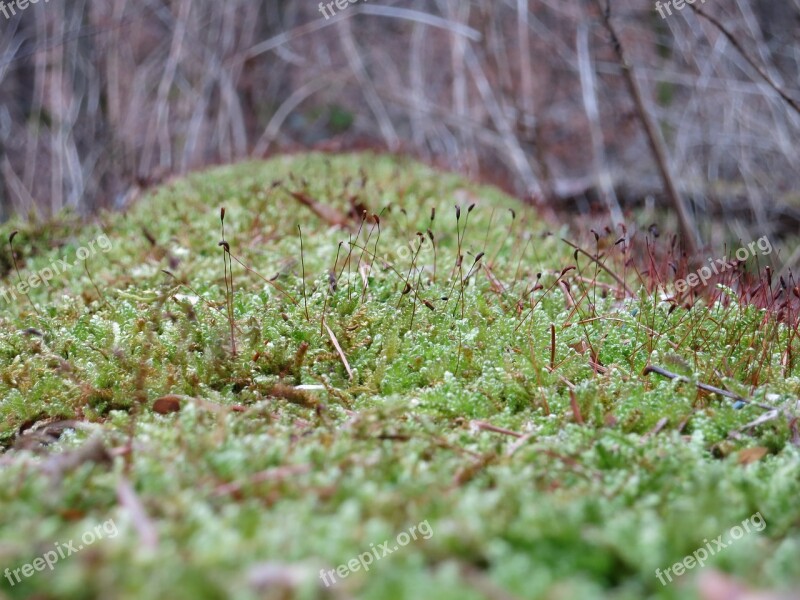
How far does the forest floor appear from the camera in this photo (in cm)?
94

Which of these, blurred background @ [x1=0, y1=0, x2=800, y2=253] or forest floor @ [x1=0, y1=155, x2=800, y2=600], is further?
blurred background @ [x1=0, y1=0, x2=800, y2=253]

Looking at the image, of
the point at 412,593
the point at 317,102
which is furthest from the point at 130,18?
the point at 412,593

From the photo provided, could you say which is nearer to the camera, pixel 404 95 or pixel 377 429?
pixel 377 429

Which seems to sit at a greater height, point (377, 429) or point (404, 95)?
point (404, 95)

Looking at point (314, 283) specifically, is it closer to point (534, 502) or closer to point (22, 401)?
point (22, 401)

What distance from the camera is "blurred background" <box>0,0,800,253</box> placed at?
19.2 feet

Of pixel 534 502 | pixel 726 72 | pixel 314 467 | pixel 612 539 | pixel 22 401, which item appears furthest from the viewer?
pixel 726 72

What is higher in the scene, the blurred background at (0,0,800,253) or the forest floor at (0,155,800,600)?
the blurred background at (0,0,800,253)

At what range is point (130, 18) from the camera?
6.83 meters

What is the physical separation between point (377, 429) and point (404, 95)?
6.53 metres

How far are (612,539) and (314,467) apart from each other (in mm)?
605

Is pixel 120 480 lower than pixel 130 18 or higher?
lower

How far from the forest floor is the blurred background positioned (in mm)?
2518

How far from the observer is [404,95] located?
7406mm
